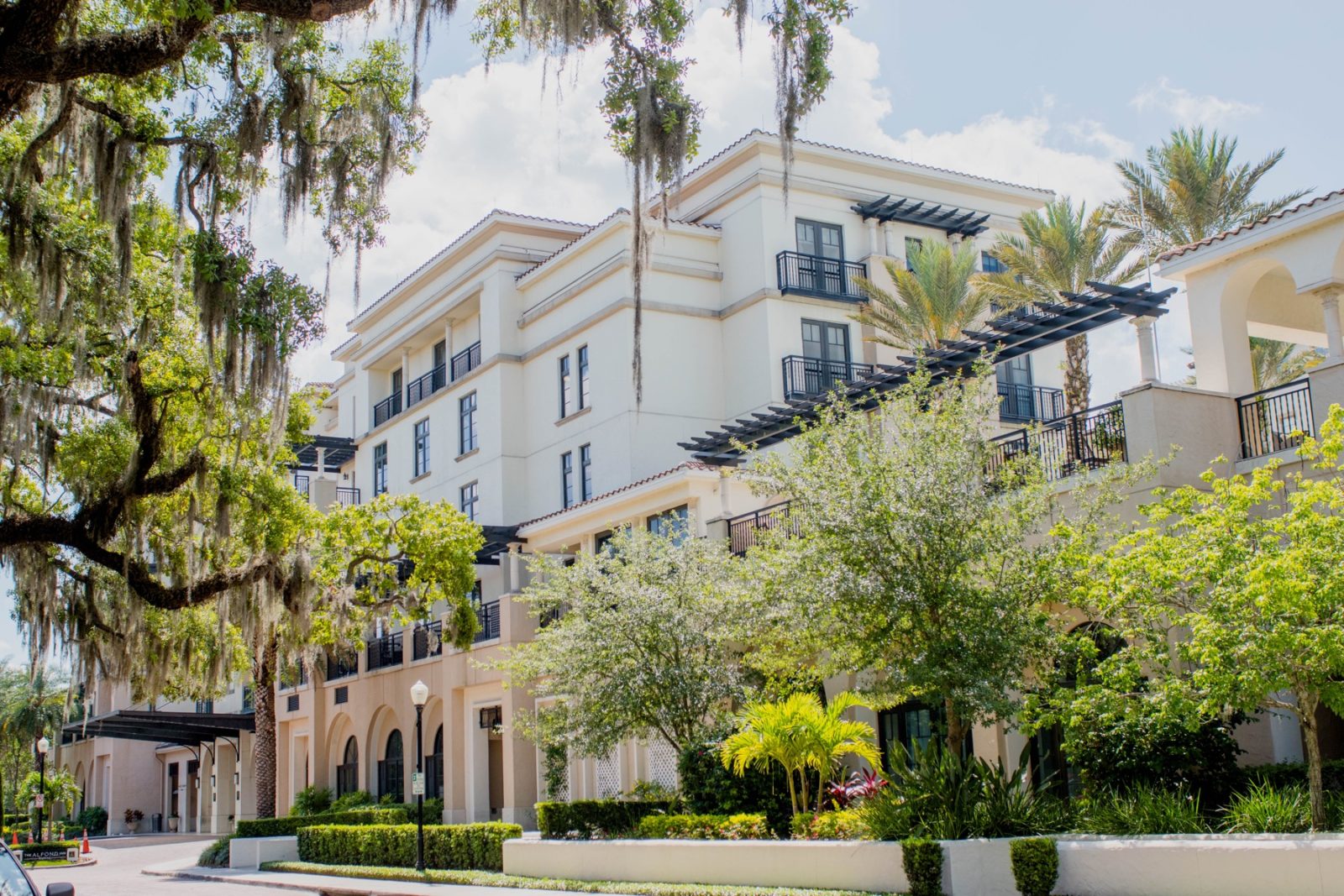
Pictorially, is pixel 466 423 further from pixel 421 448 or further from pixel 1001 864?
pixel 1001 864

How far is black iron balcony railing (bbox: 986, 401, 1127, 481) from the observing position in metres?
20.3

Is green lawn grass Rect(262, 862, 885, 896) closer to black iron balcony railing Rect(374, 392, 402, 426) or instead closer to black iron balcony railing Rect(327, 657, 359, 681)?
black iron balcony railing Rect(327, 657, 359, 681)

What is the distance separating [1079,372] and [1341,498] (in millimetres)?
19114

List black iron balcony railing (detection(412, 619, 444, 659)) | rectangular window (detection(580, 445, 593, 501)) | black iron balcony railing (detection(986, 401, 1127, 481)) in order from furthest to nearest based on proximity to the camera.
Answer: black iron balcony railing (detection(412, 619, 444, 659))
rectangular window (detection(580, 445, 593, 501))
black iron balcony railing (detection(986, 401, 1127, 481))

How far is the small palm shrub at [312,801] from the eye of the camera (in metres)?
43.2

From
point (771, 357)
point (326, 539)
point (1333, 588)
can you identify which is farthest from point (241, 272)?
point (771, 357)

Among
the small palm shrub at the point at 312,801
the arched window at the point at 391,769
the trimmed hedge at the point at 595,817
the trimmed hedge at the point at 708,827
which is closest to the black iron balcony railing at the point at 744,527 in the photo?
the trimmed hedge at the point at 595,817

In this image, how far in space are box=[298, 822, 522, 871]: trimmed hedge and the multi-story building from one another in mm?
4296

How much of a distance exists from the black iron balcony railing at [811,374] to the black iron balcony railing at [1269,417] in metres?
15.8

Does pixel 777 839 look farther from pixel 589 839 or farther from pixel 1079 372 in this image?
pixel 1079 372

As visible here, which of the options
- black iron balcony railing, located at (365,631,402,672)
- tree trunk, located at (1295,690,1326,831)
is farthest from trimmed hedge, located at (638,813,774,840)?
black iron balcony railing, located at (365,631,402,672)

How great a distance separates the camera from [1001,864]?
631 inches

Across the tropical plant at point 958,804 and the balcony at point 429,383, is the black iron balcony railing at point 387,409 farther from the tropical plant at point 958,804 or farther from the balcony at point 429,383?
the tropical plant at point 958,804

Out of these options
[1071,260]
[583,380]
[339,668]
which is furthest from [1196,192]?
[339,668]
